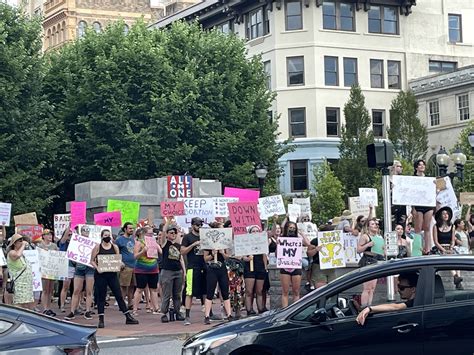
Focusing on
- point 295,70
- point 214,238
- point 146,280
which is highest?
point 295,70

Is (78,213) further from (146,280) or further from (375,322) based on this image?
(375,322)

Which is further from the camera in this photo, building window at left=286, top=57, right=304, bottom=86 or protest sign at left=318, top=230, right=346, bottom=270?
building window at left=286, top=57, right=304, bottom=86

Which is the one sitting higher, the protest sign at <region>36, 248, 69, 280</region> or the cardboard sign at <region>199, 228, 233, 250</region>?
the cardboard sign at <region>199, 228, 233, 250</region>

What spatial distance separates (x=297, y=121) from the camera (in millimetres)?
56969

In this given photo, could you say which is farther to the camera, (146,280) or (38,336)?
(146,280)

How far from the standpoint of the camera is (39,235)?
22469 mm

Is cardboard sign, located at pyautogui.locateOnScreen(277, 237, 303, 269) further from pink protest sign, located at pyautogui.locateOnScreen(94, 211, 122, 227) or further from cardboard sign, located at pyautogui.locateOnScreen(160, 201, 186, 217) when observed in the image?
pink protest sign, located at pyautogui.locateOnScreen(94, 211, 122, 227)

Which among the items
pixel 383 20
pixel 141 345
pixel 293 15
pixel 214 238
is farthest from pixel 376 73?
pixel 141 345

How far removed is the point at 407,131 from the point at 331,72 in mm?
6872

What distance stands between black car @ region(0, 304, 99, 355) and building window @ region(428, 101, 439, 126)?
50.1 metres

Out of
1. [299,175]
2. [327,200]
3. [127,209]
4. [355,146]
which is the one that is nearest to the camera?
[127,209]

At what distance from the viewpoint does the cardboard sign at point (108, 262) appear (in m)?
17.3

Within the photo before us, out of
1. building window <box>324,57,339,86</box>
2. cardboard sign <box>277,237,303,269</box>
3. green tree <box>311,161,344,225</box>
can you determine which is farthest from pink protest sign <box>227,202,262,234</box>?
building window <box>324,57,339,86</box>

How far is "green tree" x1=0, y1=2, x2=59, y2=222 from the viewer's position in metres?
34.3
